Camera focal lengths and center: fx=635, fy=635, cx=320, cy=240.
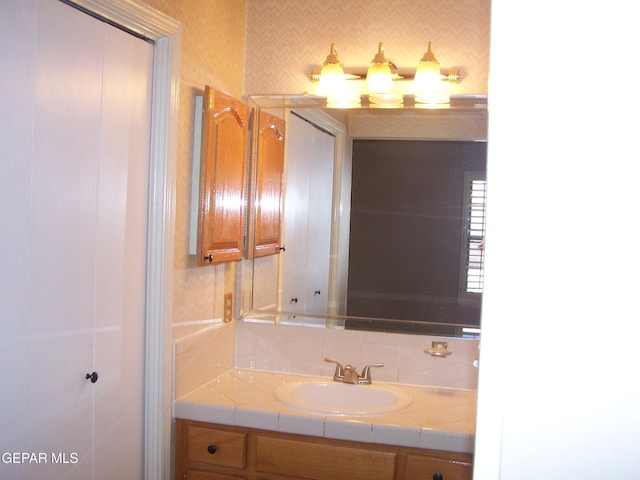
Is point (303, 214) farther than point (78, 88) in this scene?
Yes

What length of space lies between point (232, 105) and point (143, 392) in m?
1.10

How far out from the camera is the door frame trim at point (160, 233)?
2080 mm

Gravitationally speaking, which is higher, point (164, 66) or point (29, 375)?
point (164, 66)

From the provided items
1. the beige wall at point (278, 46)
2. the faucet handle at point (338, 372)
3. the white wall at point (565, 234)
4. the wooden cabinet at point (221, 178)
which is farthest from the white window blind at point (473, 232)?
the white wall at point (565, 234)

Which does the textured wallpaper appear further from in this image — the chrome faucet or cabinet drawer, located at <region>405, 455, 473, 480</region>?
cabinet drawer, located at <region>405, 455, 473, 480</region>

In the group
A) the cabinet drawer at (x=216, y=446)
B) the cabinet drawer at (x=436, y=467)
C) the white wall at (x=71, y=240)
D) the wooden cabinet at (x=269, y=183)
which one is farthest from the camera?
the wooden cabinet at (x=269, y=183)

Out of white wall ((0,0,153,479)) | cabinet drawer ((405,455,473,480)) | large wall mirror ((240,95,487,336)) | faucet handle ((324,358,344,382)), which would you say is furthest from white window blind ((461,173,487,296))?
white wall ((0,0,153,479))

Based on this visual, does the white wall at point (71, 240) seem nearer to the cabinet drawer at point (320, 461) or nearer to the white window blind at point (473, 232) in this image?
the cabinet drawer at point (320, 461)

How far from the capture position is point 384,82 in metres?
2.48

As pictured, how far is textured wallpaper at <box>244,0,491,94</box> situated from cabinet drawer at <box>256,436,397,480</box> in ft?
4.56

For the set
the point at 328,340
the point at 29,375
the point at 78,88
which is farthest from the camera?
the point at 328,340

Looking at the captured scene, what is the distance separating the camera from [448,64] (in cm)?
248

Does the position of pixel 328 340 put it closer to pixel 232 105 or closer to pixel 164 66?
pixel 232 105

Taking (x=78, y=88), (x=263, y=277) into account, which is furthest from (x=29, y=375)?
(x=263, y=277)
